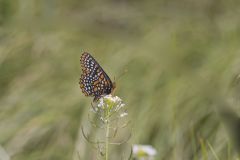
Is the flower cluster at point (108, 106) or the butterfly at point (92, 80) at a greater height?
the butterfly at point (92, 80)

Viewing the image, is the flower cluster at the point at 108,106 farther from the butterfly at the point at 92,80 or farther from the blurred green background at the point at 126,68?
the blurred green background at the point at 126,68

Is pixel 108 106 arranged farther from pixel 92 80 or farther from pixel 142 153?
pixel 142 153

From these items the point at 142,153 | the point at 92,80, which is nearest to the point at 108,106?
the point at 92,80

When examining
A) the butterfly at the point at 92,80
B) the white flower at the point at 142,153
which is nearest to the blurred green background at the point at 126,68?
the white flower at the point at 142,153

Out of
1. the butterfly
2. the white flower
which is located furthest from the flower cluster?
the white flower

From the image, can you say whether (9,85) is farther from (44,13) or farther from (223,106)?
(223,106)

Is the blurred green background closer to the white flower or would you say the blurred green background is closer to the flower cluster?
the white flower
